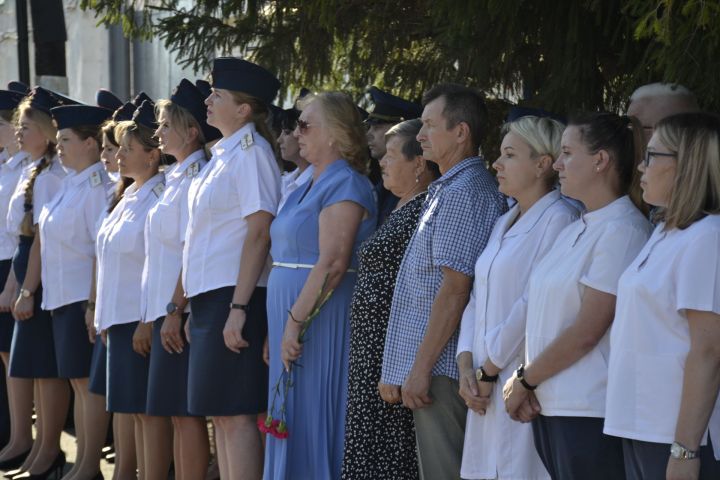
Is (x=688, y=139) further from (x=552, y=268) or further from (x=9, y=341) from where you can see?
(x=9, y=341)

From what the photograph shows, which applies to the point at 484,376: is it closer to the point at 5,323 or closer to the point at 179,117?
the point at 179,117

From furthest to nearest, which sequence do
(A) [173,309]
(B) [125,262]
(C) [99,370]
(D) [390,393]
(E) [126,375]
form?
(C) [99,370] < (B) [125,262] < (E) [126,375] < (A) [173,309] < (D) [390,393]

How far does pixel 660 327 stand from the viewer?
3.41m

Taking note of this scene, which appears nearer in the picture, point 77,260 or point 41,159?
point 77,260

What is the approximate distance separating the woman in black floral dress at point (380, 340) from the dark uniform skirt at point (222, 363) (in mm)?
→ 663

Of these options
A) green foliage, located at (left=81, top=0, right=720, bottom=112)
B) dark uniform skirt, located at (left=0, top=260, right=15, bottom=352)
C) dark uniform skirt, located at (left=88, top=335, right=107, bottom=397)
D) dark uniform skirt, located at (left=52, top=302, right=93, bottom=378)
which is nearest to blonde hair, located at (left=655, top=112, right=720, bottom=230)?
green foliage, located at (left=81, top=0, right=720, bottom=112)

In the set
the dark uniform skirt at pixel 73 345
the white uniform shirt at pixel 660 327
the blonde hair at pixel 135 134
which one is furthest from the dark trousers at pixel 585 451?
the dark uniform skirt at pixel 73 345

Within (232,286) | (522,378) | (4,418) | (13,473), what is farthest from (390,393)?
(4,418)

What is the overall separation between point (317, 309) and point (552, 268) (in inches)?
55.3

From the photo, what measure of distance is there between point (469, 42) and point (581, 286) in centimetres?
158

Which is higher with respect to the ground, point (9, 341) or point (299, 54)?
point (299, 54)

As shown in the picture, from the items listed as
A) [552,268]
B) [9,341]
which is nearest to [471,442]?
[552,268]

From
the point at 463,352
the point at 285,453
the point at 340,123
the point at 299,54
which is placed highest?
the point at 299,54

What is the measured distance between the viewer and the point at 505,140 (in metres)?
4.27
